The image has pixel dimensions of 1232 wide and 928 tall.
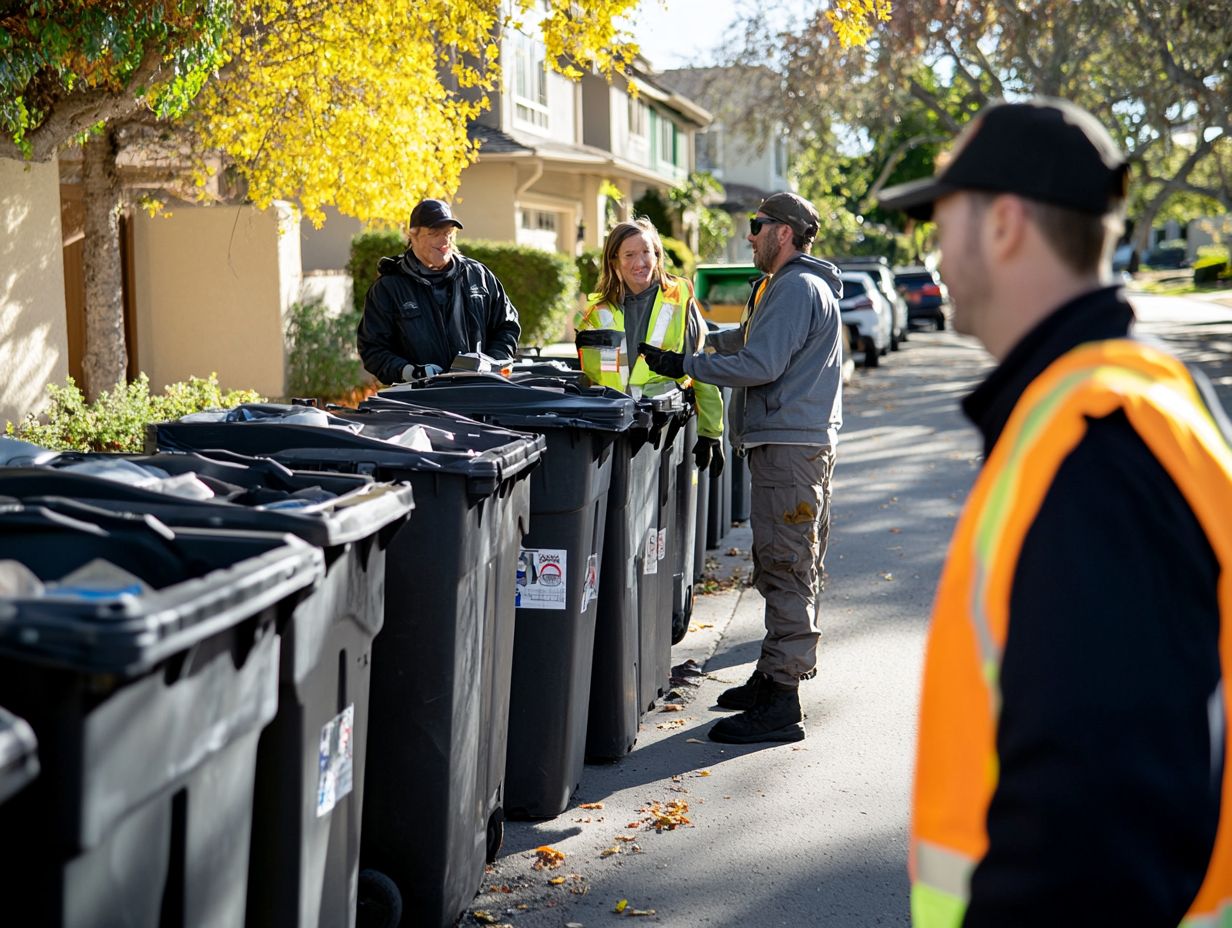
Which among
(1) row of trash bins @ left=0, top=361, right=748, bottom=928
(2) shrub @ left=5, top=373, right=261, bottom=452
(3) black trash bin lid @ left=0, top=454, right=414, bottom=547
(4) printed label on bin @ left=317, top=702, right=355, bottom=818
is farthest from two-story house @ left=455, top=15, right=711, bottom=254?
(4) printed label on bin @ left=317, top=702, right=355, bottom=818

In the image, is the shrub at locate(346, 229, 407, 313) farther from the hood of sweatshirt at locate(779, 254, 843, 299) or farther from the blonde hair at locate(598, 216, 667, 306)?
the hood of sweatshirt at locate(779, 254, 843, 299)

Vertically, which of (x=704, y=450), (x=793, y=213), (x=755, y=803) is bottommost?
(x=755, y=803)

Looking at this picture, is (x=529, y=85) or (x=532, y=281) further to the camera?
(x=529, y=85)

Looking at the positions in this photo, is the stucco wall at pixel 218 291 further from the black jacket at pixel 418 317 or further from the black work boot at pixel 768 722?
the black work boot at pixel 768 722

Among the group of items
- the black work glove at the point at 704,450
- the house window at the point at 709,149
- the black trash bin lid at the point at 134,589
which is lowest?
the black work glove at the point at 704,450

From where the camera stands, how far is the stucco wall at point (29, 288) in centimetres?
1206

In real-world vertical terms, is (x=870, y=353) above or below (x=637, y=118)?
below

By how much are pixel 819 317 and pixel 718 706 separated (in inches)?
71.5

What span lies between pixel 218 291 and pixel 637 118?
22.8 meters

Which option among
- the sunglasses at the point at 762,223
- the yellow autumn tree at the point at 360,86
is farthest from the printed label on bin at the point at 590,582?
the yellow autumn tree at the point at 360,86

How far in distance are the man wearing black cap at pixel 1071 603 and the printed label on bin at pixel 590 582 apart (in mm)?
3206

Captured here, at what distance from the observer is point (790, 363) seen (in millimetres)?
6148

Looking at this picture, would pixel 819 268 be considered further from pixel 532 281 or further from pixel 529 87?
pixel 529 87

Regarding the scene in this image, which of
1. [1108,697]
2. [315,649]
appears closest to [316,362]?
[315,649]
